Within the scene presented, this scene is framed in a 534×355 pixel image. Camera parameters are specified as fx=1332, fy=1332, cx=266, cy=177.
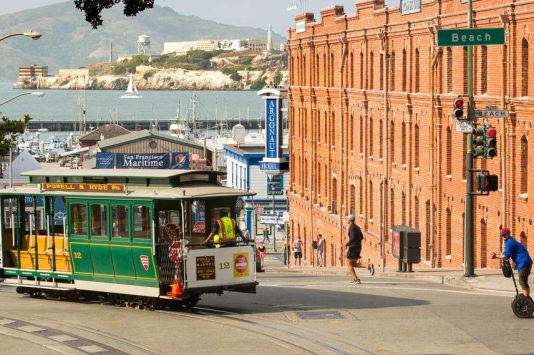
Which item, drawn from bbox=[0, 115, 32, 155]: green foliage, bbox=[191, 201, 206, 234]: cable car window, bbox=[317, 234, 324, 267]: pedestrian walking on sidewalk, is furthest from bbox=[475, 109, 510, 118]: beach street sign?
bbox=[317, 234, 324, 267]: pedestrian walking on sidewalk

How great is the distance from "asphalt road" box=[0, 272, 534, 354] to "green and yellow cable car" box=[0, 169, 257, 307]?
51 cm

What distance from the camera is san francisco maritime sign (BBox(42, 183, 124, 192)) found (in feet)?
92.1

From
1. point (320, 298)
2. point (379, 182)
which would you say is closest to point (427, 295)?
point (320, 298)

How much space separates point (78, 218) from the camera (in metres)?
28.9

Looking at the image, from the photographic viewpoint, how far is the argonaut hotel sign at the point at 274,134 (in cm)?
9062

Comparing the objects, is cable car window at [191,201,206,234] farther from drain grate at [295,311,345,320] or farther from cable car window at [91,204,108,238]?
drain grate at [295,311,345,320]

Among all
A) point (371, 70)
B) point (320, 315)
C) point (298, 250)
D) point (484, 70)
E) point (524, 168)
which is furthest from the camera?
point (298, 250)

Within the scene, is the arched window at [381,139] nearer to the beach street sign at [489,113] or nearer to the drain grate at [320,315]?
the beach street sign at [489,113]

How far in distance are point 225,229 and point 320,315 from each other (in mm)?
2761

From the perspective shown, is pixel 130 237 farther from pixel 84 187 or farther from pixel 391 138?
pixel 391 138

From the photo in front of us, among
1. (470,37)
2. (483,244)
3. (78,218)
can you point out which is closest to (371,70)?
(483,244)

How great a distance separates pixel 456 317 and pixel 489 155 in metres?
9.11

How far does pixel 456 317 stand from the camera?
25.6 metres

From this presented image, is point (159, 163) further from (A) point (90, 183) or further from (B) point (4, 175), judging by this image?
(A) point (90, 183)
